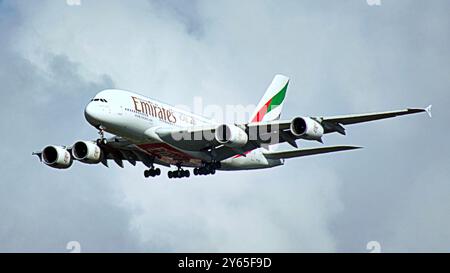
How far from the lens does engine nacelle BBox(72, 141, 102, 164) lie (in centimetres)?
5444

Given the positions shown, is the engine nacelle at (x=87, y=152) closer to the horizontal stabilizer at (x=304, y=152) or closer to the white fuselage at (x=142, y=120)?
the white fuselage at (x=142, y=120)

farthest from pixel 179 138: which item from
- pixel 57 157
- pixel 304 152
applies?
pixel 57 157

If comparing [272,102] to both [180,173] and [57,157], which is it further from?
[57,157]

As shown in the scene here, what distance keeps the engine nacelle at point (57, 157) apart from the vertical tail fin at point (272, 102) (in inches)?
501

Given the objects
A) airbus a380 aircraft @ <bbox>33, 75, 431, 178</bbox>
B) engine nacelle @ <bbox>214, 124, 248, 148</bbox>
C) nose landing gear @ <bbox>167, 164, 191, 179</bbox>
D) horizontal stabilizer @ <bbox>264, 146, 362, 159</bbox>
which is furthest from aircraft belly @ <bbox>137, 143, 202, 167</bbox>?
horizontal stabilizer @ <bbox>264, 146, 362, 159</bbox>

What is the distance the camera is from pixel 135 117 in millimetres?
49906

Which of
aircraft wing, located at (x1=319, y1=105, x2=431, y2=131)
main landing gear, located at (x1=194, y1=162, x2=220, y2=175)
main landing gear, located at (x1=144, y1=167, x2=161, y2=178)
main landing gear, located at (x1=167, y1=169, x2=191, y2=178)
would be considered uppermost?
main landing gear, located at (x1=144, y1=167, x2=161, y2=178)

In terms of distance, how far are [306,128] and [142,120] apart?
367 inches

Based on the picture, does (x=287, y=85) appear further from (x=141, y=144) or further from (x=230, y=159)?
(x=141, y=144)

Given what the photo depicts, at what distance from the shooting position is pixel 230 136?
50.1m

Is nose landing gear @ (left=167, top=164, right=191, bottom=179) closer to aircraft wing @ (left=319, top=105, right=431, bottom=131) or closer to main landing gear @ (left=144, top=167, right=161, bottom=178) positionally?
main landing gear @ (left=144, top=167, right=161, bottom=178)

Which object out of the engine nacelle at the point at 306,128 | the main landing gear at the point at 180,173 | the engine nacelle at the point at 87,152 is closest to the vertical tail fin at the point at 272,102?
the main landing gear at the point at 180,173

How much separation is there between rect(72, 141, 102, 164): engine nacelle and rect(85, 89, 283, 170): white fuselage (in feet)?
11.2
